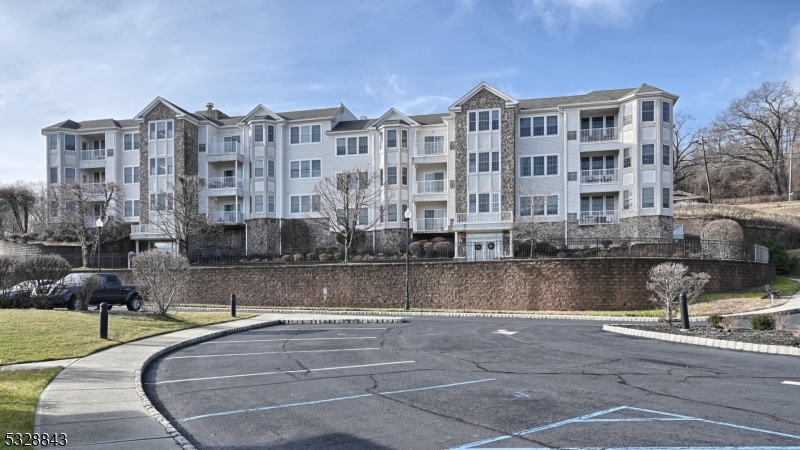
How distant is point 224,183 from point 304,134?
8022mm

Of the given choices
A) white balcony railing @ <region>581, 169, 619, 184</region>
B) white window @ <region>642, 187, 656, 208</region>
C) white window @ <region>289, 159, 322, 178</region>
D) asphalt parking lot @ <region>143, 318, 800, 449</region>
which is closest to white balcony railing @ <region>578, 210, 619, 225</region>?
white window @ <region>642, 187, 656, 208</region>

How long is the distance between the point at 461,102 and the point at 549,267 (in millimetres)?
18136

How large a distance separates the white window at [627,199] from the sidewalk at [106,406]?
3703cm

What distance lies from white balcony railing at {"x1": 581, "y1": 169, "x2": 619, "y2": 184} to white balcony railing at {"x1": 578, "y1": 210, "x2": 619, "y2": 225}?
90.2 inches

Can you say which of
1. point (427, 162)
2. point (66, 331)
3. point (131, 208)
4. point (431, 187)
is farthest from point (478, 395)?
point (131, 208)

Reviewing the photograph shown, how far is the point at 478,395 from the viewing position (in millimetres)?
9805

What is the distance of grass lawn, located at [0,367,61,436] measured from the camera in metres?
7.55

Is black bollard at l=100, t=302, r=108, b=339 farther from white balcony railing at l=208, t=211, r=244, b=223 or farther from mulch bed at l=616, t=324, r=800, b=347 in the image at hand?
white balcony railing at l=208, t=211, r=244, b=223

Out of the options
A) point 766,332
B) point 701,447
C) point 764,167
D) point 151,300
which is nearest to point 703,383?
point 701,447

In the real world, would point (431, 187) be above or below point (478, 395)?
above

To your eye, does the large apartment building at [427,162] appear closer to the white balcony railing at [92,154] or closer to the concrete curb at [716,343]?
the white balcony railing at [92,154]

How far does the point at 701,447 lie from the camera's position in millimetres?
6941

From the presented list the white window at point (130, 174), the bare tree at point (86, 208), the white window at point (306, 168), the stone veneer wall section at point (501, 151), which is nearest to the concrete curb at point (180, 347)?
the stone veneer wall section at point (501, 151)

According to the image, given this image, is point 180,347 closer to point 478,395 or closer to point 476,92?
point 478,395
